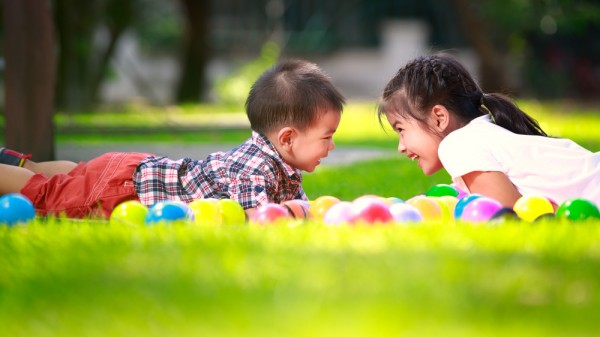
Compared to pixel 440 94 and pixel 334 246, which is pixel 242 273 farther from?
pixel 440 94

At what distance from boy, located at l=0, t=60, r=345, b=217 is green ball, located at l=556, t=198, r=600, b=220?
1.43 m

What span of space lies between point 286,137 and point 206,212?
99cm

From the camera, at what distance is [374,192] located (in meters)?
6.29

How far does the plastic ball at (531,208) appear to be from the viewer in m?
4.26

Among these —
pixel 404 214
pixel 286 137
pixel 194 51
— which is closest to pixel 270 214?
Answer: pixel 404 214

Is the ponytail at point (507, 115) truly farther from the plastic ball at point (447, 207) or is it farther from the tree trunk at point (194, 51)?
the tree trunk at point (194, 51)

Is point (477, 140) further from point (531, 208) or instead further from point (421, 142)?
point (531, 208)

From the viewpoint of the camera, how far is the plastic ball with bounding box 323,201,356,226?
394 cm

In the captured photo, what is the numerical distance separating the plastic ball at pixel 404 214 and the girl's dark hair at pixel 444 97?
47.1 inches

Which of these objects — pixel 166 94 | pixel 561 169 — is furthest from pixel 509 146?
pixel 166 94

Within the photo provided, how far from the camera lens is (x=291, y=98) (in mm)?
5090

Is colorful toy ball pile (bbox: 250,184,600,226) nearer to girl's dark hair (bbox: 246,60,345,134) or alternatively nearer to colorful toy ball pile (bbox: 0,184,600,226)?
colorful toy ball pile (bbox: 0,184,600,226)

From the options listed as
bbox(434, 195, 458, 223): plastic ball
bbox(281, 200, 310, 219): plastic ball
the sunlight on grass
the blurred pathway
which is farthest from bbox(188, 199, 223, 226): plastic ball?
the blurred pathway

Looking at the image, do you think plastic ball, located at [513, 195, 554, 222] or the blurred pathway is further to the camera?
the blurred pathway
